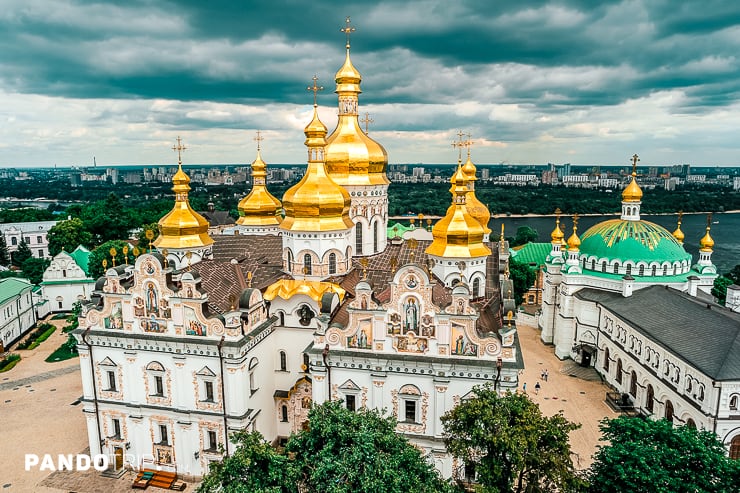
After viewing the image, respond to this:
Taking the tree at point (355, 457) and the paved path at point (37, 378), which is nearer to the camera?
the tree at point (355, 457)

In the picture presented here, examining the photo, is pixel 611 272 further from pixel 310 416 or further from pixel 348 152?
pixel 310 416

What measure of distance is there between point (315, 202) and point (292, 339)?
17.5 ft

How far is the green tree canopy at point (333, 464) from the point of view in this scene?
11.9 m

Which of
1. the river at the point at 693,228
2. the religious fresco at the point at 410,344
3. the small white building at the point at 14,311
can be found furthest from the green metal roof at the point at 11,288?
the river at the point at 693,228

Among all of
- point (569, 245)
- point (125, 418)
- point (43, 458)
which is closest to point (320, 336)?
point (125, 418)

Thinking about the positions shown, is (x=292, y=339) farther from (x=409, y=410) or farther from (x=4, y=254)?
(x=4, y=254)

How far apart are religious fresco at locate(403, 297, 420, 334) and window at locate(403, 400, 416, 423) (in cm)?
237

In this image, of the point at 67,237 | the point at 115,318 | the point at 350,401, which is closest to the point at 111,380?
the point at 115,318

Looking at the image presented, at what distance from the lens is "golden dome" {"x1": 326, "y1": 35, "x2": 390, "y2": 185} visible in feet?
79.1

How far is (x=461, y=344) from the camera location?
1631 centimetres

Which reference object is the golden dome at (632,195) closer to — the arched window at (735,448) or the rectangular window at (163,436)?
the arched window at (735,448)

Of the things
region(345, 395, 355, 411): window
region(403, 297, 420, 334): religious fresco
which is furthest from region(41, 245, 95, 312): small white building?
region(403, 297, 420, 334): religious fresco

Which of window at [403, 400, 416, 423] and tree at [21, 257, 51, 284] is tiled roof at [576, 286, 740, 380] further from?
tree at [21, 257, 51, 284]

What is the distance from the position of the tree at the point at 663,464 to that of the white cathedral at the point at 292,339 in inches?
132
